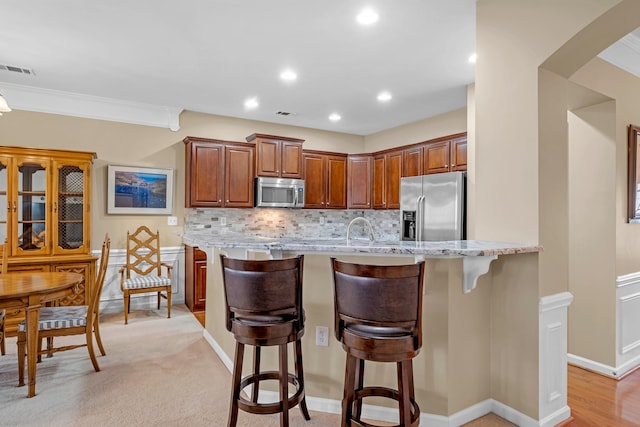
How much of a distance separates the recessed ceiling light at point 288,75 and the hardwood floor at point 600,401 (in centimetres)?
329

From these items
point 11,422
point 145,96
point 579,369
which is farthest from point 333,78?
point 11,422

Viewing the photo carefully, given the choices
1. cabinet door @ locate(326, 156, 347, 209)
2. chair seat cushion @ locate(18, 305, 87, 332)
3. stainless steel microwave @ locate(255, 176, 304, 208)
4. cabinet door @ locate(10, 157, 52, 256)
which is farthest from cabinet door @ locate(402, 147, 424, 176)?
cabinet door @ locate(10, 157, 52, 256)

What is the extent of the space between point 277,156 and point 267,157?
16 centimetres

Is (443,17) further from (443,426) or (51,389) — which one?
(51,389)

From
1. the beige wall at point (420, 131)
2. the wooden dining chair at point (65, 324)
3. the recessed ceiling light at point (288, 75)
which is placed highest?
the recessed ceiling light at point (288, 75)

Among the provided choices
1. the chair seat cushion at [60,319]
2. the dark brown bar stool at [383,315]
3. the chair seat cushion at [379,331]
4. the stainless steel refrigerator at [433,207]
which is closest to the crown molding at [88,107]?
the chair seat cushion at [60,319]

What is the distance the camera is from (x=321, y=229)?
6.06 m

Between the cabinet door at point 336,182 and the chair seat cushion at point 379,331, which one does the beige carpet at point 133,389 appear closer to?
the chair seat cushion at point 379,331

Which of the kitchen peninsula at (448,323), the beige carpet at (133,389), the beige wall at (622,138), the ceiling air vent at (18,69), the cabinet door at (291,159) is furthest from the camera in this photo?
the cabinet door at (291,159)

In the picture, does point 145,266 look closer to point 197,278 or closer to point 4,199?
point 197,278

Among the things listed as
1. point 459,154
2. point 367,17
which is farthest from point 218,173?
point 459,154

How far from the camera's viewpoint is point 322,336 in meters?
2.25

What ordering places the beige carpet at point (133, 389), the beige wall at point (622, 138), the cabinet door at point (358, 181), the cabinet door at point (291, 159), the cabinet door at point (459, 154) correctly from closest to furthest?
the beige carpet at point (133, 389), the beige wall at point (622, 138), the cabinet door at point (459, 154), the cabinet door at point (291, 159), the cabinet door at point (358, 181)

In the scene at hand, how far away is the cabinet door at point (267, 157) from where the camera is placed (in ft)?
16.6
